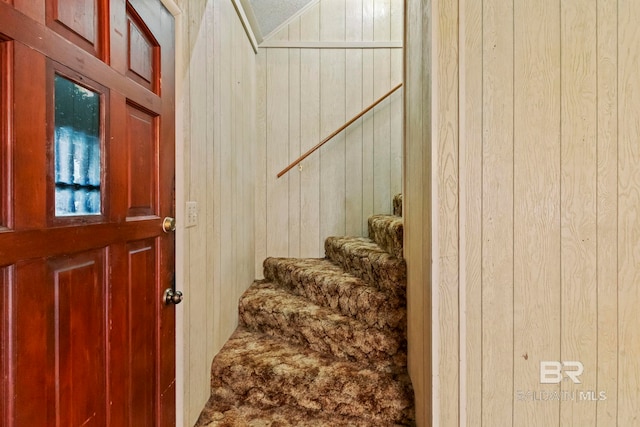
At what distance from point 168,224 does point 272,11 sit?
2.24 meters

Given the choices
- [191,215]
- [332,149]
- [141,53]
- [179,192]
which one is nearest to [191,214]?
[191,215]

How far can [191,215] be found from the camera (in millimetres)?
1417

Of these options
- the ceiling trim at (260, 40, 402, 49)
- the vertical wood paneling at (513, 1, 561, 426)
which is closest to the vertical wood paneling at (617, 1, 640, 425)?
the vertical wood paneling at (513, 1, 561, 426)

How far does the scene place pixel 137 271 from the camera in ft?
3.38

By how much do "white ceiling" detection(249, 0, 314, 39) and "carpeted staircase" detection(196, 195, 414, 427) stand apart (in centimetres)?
201

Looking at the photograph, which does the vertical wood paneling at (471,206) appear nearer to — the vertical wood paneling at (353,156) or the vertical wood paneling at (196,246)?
the vertical wood paneling at (196,246)

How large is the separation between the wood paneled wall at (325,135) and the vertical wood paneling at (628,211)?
5.81 feet

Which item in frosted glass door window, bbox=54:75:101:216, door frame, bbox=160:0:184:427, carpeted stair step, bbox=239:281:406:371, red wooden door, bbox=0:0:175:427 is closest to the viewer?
red wooden door, bbox=0:0:175:427

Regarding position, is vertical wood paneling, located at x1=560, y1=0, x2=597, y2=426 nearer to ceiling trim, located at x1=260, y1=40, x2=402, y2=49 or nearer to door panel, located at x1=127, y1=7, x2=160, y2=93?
door panel, located at x1=127, y1=7, x2=160, y2=93

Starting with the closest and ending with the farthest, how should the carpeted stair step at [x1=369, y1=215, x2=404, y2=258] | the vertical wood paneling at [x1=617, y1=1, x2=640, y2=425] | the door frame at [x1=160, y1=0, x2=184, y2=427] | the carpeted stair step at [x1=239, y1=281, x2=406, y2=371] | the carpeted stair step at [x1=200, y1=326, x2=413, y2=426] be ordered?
the vertical wood paneling at [x1=617, y1=1, x2=640, y2=425] < the door frame at [x1=160, y1=0, x2=184, y2=427] < the carpeted stair step at [x1=200, y1=326, x2=413, y2=426] < the carpeted stair step at [x1=239, y1=281, x2=406, y2=371] < the carpeted stair step at [x1=369, y1=215, x2=404, y2=258]

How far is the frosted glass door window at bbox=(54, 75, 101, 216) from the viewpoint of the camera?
29.1 inches

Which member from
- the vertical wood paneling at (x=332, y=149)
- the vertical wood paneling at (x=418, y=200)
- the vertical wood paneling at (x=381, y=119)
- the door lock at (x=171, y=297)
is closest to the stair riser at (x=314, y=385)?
the vertical wood paneling at (x=418, y=200)

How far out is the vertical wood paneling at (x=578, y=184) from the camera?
1.16 m

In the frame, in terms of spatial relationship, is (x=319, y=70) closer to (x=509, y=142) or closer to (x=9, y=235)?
(x=509, y=142)
